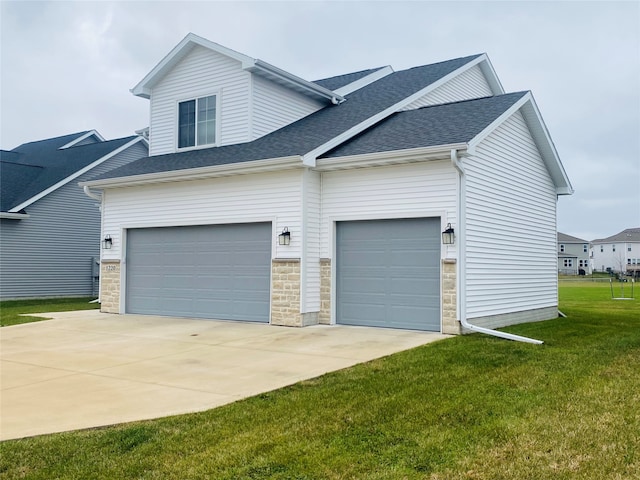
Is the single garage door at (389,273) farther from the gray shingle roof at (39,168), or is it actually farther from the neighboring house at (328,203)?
the gray shingle roof at (39,168)

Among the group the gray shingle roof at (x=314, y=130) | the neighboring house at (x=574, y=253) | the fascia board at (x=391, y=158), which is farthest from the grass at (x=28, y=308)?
the neighboring house at (x=574, y=253)

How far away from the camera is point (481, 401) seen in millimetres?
5844

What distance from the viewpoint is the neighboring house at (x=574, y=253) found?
3000 inches

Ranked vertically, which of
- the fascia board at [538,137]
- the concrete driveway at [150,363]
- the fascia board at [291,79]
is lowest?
the concrete driveway at [150,363]

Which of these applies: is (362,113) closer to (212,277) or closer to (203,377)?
(212,277)

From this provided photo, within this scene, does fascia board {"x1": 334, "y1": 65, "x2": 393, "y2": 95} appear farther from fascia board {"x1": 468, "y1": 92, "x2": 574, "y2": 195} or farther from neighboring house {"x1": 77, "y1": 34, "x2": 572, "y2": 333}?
fascia board {"x1": 468, "y1": 92, "x2": 574, "y2": 195}

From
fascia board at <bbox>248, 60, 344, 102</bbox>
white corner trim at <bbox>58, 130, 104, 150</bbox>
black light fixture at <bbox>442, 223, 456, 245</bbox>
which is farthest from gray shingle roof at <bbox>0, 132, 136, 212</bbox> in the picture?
black light fixture at <bbox>442, 223, 456, 245</bbox>

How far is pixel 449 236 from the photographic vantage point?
10.6m

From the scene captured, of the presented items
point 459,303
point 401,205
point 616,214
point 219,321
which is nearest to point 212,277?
point 219,321

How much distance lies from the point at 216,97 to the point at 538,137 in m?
8.34

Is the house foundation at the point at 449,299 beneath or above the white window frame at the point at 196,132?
beneath

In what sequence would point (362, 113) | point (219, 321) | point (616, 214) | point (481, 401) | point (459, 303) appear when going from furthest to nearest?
point (616, 214), point (362, 113), point (219, 321), point (459, 303), point (481, 401)

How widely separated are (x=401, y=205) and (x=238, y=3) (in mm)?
9497

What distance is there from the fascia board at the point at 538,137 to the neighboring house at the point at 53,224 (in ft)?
54.0
